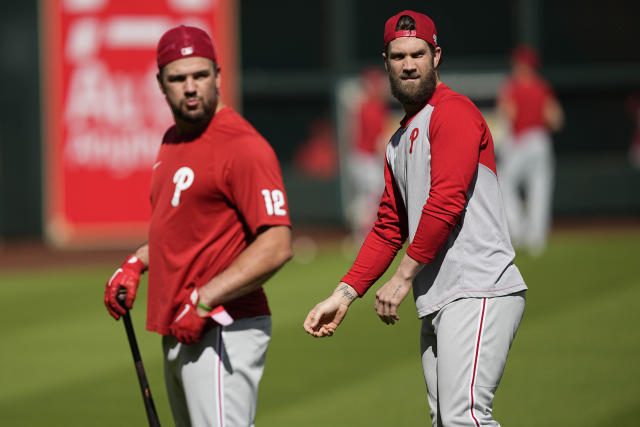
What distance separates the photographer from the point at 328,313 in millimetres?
4055

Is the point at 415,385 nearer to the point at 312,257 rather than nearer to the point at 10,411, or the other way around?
the point at 10,411

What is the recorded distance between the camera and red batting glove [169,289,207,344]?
12.3 ft

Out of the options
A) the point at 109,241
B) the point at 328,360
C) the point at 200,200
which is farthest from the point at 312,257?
the point at 200,200

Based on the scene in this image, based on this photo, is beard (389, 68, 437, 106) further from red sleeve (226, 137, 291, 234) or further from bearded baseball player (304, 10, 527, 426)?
red sleeve (226, 137, 291, 234)

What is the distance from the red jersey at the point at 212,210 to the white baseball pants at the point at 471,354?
750 mm

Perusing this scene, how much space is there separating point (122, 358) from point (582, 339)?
3.76 meters

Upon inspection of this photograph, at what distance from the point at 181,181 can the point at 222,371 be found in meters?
0.76

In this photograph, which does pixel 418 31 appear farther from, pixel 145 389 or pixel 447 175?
pixel 145 389

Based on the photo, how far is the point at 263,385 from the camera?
7.23 metres

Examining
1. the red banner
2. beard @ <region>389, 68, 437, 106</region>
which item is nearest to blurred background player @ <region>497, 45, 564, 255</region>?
the red banner

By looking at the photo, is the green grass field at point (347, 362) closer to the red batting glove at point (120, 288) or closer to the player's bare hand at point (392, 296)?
the red batting glove at point (120, 288)

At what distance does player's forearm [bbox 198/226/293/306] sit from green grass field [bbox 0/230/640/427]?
260 cm

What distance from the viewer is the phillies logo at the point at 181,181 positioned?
3904mm

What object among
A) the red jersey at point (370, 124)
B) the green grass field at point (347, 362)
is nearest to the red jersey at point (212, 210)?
the green grass field at point (347, 362)
